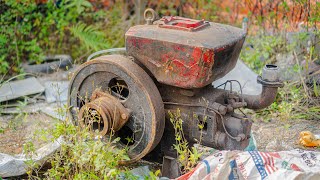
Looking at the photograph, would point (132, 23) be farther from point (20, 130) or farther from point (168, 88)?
point (168, 88)

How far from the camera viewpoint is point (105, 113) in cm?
316

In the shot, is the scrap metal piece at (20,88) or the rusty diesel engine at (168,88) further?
the scrap metal piece at (20,88)

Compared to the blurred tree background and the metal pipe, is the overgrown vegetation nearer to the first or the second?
the blurred tree background

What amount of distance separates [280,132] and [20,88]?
2.76 meters

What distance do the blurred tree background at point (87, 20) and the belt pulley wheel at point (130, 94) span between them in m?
2.38

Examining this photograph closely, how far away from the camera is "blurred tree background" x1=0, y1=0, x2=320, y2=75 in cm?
567

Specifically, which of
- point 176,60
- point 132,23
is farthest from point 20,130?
point 132,23

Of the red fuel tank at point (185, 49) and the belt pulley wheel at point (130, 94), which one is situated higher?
the red fuel tank at point (185, 49)

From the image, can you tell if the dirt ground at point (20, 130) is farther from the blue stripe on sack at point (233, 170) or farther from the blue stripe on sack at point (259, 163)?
the blue stripe on sack at point (259, 163)

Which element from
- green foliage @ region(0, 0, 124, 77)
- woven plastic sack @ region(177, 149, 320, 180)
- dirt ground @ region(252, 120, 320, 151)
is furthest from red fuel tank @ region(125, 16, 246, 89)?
green foliage @ region(0, 0, 124, 77)

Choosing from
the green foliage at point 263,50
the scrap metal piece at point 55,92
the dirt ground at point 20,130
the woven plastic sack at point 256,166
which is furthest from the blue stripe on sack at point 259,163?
the scrap metal piece at point 55,92

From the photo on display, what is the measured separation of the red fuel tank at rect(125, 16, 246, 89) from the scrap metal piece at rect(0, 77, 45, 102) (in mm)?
2095

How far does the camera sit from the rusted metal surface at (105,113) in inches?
125

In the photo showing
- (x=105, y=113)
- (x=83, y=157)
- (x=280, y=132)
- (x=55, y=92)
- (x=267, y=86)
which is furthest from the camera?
(x=55, y=92)
